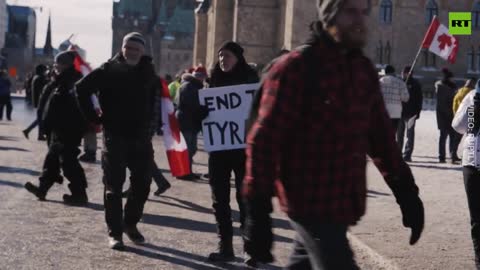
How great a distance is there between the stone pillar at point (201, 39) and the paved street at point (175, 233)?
71794mm

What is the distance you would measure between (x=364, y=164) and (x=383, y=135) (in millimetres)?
329

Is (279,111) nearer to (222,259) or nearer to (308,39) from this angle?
(308,39)

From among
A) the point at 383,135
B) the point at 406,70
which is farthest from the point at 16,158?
the point at 383,135

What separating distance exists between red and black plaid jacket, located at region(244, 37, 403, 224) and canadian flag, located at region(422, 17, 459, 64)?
16266 millimetres

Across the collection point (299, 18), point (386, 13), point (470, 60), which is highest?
point (386, 13)

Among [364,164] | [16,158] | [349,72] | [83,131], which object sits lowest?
[16,158]

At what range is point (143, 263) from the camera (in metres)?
7.58

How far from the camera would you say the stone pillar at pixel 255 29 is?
6369cm

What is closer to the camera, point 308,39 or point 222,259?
point 308,39

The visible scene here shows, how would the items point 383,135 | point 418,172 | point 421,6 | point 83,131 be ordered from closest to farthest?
point 383,135 < point 83,131 < point 418,172 < point 421,6

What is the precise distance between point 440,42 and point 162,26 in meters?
127

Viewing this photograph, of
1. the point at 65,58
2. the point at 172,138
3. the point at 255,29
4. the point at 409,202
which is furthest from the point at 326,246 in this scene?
the point at 255,29

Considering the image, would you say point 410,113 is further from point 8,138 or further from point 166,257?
point 166,257

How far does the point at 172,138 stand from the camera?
404 inches
